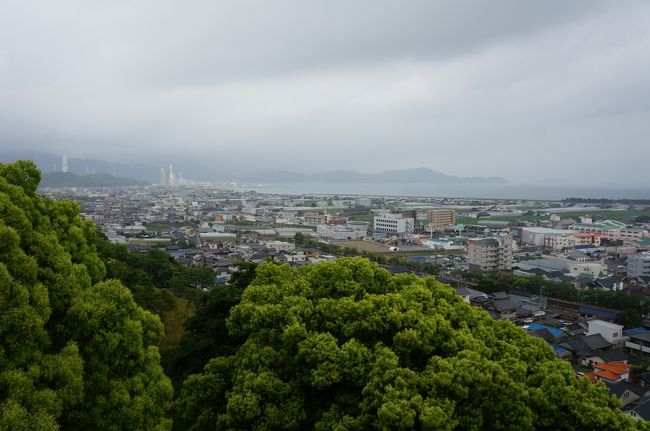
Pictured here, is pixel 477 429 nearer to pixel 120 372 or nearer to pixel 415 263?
pixel 120 372

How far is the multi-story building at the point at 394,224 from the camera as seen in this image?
39781 mm

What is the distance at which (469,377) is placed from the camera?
3596 millimetres

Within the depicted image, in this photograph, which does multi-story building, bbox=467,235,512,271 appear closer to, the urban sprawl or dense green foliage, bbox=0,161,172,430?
the urban sprawl

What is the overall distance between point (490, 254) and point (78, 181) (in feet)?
335

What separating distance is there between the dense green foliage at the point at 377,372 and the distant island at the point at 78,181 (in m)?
99.2

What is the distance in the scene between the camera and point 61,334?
10.9 ft

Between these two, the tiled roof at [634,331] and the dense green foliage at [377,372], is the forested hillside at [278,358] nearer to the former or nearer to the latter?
the dense green foliage at [377,372]

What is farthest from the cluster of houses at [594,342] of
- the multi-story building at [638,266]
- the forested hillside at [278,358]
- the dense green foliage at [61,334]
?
the dense green foliage at [61,334]

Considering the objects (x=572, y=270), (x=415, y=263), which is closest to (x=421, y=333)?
(x=415, y=263)

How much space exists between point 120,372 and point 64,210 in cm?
150

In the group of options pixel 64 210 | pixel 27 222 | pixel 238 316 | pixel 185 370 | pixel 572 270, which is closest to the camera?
pixel 27 222

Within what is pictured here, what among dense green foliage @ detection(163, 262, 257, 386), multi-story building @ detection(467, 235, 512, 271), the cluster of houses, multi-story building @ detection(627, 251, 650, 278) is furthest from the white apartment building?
dense green foliage @ detection(163, 262, 257, 386)

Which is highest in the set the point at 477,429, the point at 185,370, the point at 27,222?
the point at 27,222

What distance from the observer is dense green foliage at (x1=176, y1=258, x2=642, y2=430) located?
3576mm
